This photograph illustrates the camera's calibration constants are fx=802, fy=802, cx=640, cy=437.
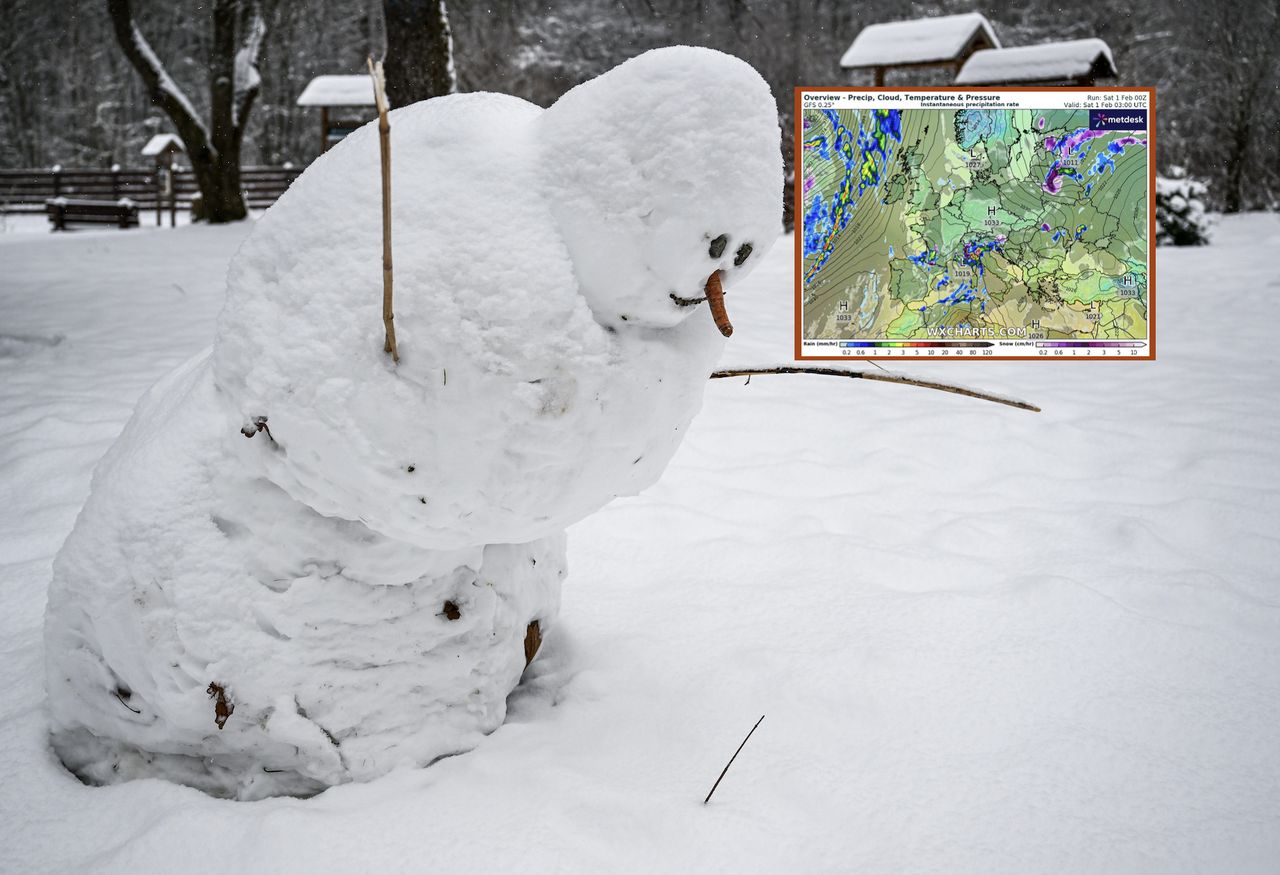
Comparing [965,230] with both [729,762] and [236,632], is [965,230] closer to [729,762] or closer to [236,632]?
[729,762]

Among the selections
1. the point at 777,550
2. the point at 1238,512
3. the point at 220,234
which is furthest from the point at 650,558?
the point at 220,234

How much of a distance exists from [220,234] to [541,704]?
371 inches

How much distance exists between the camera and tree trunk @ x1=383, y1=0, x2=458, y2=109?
5.15 metres

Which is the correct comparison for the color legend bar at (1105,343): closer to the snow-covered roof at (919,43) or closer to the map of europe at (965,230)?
the map of europe at (965,230)

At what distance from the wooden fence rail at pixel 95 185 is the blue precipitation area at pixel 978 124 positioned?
15.8 m

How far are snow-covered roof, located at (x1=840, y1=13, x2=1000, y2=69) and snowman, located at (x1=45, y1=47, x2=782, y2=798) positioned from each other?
10.7 metres

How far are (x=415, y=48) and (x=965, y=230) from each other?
13.8 ft

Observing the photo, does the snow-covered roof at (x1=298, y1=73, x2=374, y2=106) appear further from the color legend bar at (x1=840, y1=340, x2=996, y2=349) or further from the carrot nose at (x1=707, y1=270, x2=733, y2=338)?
the carrot nose at (x1=707, y1=270, x2=733, y2=338)

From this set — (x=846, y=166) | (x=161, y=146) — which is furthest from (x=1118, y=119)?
(x=161, y=146)

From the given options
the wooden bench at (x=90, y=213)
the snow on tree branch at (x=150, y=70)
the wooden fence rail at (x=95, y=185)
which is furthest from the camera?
the wooden fence rail at (x=95, y=185)

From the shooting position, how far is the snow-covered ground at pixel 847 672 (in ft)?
4.28

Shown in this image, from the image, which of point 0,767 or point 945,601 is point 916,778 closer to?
point 945,601

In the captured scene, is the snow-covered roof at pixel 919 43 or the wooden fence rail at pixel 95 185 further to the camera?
the wooden fence rail at pixel 95 185

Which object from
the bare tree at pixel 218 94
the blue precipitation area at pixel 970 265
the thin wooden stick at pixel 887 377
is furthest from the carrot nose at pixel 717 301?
the bare tree at pixel 218 94
